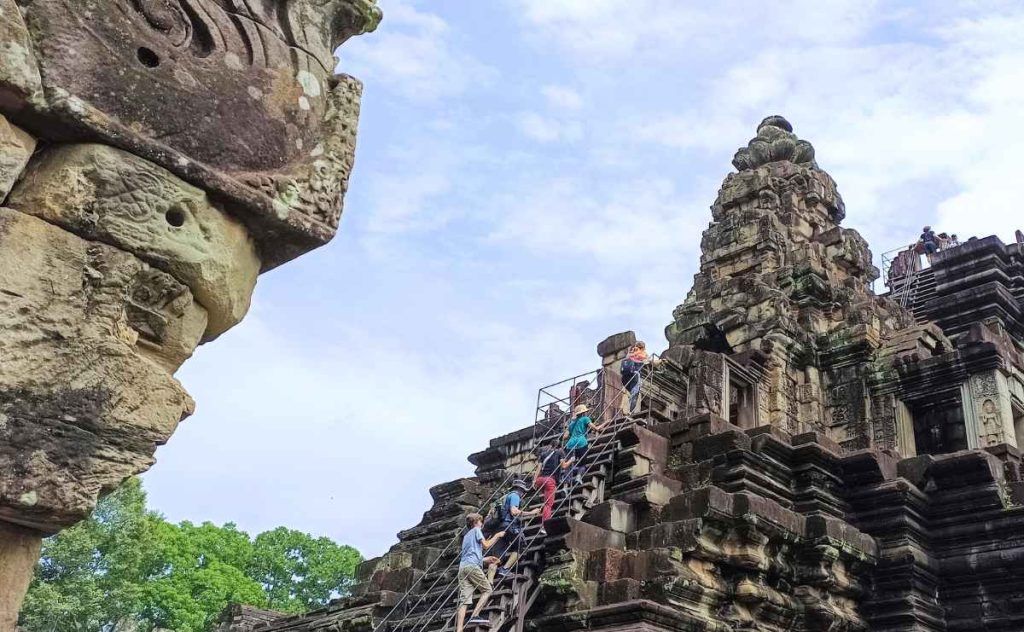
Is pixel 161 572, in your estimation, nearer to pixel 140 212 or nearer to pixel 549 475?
pixel 549 475

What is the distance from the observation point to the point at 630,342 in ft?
41.2

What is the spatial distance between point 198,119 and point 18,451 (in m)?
1.03

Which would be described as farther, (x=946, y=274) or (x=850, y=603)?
(x=946, y=274)

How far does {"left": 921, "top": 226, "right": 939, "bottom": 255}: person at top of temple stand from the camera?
902 inches

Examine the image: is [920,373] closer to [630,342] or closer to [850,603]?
[630,342]

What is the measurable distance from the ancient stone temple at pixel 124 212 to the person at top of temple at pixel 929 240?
2243cm

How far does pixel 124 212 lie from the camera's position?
8.00 ft

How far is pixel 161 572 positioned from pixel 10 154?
2998cm

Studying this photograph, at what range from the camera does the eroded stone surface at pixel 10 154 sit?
2307mm

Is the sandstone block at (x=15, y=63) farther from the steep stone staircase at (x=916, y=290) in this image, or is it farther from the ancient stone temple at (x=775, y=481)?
the steep stone staircase at (x=916, y=290)

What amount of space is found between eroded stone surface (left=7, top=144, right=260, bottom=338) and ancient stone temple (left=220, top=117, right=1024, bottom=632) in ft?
17.6

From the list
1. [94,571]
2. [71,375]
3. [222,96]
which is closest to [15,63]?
[222,96]

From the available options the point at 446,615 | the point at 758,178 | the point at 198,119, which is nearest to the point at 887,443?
the point at 758,178

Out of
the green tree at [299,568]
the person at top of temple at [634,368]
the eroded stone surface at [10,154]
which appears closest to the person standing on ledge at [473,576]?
the person at top of temple at [634,368]
